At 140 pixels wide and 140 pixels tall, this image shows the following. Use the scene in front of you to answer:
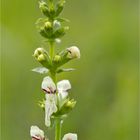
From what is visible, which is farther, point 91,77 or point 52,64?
point 91,77

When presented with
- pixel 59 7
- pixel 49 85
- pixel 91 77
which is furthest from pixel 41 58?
pixel 91 77

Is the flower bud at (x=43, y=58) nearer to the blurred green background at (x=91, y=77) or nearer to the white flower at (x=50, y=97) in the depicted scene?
Result: the white flower at (x=50, y=97)

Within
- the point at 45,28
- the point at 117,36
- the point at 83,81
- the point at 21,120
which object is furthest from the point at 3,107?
the point at 45,28

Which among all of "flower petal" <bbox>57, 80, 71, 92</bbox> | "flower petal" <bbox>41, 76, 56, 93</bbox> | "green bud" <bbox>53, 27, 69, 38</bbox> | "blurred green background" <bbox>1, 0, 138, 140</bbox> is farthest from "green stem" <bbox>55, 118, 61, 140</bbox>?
"blurred green background" <bbox>1, 0, 138, 140</bbox>

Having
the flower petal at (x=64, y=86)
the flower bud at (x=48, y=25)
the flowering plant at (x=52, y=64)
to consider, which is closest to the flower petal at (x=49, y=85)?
the flowering plant at (x=52, y=64)

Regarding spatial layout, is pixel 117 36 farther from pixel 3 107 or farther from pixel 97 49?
pixel 3 107

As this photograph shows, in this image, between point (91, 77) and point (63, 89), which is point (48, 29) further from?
point (91, 77)
